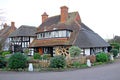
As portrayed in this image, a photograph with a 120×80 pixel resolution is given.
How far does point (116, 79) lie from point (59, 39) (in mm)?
22963

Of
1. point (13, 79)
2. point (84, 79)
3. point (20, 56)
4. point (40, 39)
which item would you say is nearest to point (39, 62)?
point (20, 56)

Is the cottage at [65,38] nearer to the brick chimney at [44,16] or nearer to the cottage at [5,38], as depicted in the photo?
the brick chimney at [44,16]

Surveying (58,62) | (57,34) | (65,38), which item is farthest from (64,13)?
(58,62)

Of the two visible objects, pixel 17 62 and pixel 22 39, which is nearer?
pixel 17 62

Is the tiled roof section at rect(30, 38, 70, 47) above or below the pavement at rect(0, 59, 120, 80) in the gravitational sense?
above

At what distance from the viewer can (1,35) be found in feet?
195

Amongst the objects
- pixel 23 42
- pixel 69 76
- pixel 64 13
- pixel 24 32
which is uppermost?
pixel 64 13

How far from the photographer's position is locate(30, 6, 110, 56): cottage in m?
36.3

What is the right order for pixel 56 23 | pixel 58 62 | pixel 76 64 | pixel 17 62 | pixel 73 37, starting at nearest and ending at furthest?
pixel 58 62 < pixel 17 62 < pixel 76 64 < pixel 73 37 < pixel 56 23

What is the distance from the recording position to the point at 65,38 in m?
37.4

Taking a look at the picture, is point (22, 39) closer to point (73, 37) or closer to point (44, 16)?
point (44, 16)

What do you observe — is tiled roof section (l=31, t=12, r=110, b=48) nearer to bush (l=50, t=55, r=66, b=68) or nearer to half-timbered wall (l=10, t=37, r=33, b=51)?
half-timbered wall (l=10, t=37, r=33, b=51)

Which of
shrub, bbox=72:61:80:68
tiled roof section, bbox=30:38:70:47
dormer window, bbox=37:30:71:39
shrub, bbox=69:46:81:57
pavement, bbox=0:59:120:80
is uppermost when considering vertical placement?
dormer window, bbox=37:30:71:39

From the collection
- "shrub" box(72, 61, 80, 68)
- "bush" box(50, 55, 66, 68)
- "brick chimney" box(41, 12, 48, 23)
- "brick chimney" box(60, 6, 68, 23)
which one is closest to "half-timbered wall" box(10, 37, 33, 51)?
"brick chimney" box(41, 12, 48, 23)
